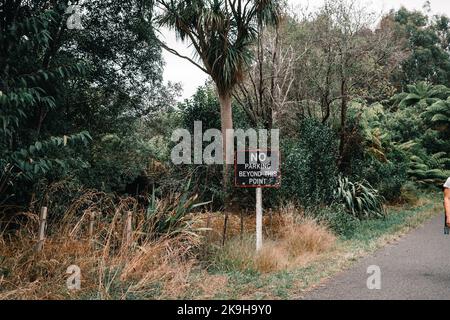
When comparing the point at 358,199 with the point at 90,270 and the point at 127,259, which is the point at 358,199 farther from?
the point at 90,270

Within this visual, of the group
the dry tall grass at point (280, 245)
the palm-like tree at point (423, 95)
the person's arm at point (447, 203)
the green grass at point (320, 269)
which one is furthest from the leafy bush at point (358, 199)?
the palm-like tree at point (423, 95)

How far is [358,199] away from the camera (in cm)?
1326

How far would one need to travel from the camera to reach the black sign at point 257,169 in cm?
825

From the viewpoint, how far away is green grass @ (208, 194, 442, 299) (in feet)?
19.5

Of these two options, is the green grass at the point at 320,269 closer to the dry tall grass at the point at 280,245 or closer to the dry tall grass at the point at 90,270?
the dry tall grass at the point at 280,245

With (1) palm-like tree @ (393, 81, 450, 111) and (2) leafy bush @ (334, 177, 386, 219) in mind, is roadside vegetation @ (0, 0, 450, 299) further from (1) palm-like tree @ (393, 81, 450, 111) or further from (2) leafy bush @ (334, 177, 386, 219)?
(1) palm-like tree @ (393, 81, 450, 111)

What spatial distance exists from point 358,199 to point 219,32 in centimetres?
594

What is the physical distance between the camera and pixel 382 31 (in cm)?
1867

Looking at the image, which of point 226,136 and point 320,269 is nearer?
point 320,269

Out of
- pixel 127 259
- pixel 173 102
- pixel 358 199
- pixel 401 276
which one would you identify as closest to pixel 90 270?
pixel 127 259

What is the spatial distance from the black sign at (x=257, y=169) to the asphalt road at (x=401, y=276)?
6.59 feet

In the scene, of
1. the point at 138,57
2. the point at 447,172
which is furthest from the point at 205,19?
the point at 447,172

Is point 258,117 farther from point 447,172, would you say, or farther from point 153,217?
point 447,172

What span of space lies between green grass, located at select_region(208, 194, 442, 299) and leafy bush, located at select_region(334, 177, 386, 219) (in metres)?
0.40
